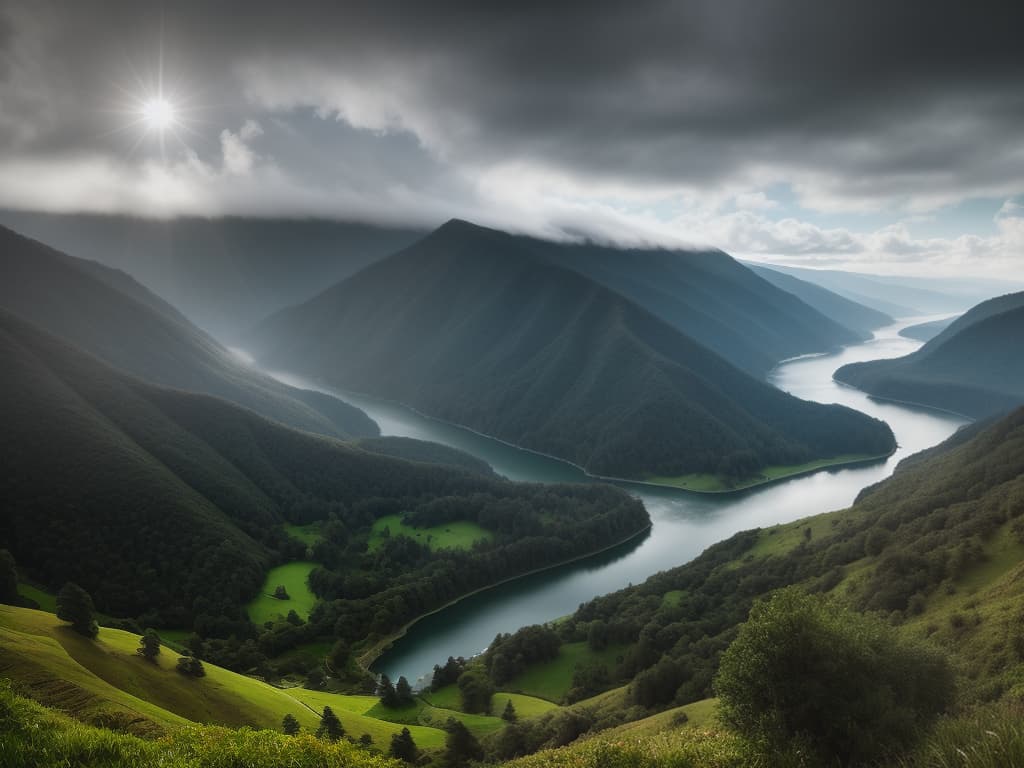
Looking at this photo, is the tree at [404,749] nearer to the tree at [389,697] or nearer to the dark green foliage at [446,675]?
the tree at [389,697]

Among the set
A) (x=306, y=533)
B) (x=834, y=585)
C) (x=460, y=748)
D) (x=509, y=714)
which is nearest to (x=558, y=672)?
(x=509, y=714)

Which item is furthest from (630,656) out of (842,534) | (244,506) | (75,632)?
(244,506)

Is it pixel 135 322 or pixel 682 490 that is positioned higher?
pixel 135 322

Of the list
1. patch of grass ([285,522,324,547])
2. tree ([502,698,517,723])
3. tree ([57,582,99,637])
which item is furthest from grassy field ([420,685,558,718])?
patch of grass ([285,522,324,547])

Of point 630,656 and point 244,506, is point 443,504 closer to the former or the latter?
point 244,506

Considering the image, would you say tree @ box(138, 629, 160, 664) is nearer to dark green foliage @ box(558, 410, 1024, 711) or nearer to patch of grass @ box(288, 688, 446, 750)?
patch of grass @ box(288, 688, 446, 750)

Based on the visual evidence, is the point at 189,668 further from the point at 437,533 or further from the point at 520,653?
the point at 437,533
